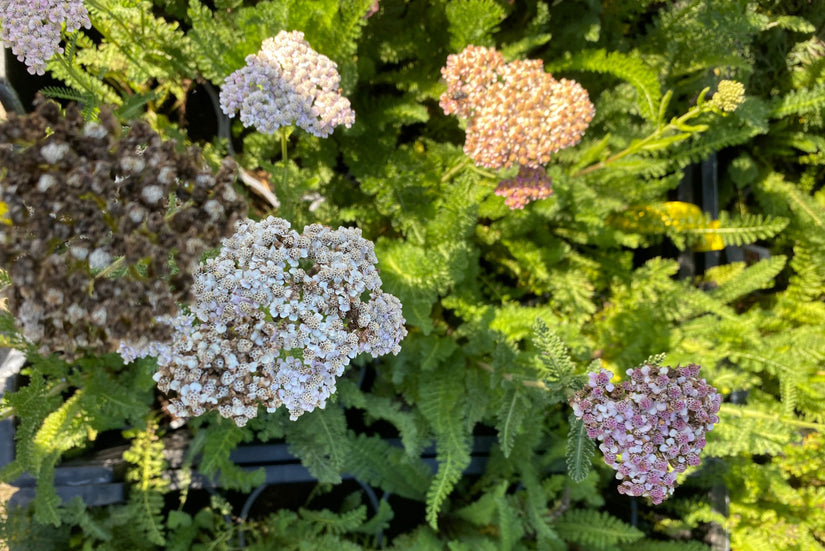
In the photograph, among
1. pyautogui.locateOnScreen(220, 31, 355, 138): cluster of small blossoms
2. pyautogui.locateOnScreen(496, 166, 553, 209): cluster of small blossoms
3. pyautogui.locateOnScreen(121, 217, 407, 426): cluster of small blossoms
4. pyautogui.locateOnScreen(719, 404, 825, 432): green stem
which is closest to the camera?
pyautogui.locateOnScreen(121, 217, 407, 426): cluster of small blossoms

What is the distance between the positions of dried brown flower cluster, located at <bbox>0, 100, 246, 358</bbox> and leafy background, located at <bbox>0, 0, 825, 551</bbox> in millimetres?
749

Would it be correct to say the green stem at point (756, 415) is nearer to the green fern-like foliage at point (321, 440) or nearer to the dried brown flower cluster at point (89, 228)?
the green fern-like foliage at point (321, 440)

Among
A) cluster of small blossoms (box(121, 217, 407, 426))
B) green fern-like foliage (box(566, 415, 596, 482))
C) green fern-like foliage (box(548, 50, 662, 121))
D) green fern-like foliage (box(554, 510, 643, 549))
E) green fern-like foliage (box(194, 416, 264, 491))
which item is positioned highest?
green fern-like foliage (box(548, 50, 662, 121))

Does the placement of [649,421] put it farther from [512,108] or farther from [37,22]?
[37,22]

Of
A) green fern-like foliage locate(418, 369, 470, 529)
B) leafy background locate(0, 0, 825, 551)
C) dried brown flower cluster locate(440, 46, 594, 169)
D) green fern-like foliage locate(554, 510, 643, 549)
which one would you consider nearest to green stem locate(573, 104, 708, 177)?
leafy background locate(0, 0, 825, 551)

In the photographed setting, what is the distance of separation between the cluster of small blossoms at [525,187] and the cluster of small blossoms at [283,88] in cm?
73

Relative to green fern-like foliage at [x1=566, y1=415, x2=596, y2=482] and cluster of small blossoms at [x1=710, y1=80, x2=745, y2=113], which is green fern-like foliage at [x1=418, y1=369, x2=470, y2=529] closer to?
green fern-like foliage at [x1=566, y1=415, x2=596, y2=482]

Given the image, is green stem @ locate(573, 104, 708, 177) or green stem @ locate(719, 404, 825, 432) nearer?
green stem @ locate(573, 104, 708, 177)

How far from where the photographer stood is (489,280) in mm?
2740

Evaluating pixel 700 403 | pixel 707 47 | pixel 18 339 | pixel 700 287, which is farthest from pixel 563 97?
pixel 18 339

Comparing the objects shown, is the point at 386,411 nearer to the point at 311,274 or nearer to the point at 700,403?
the point at 311,274

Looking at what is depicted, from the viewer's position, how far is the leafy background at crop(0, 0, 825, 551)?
197 cm

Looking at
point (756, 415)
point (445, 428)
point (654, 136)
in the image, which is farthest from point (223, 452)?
point (756, 415)

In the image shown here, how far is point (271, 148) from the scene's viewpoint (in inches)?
90.0
